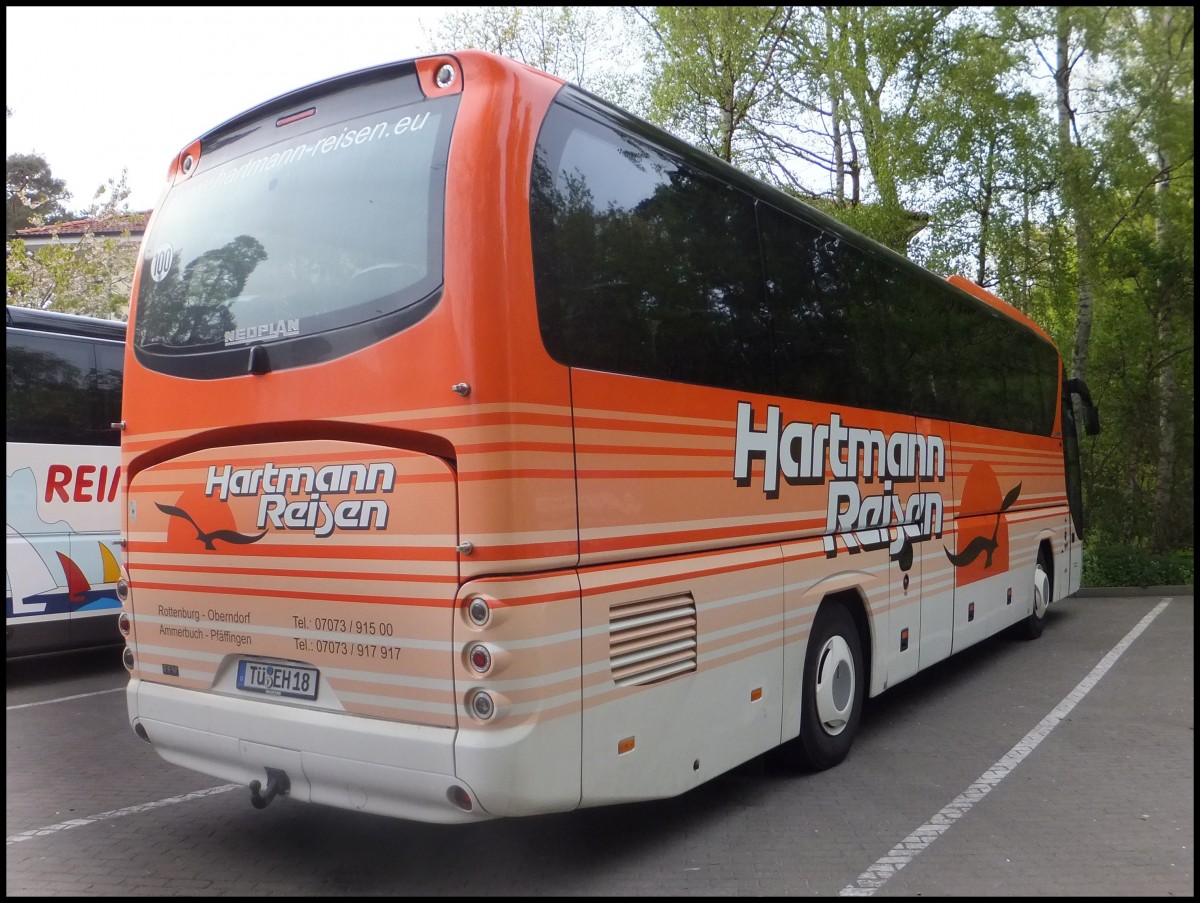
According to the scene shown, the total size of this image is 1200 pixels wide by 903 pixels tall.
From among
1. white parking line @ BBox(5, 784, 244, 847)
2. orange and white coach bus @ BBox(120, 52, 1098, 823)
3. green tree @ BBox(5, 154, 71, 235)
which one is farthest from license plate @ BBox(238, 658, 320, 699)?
green tree @ BBox(5, 154, 71, 235)

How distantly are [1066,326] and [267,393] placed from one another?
54.9 ft

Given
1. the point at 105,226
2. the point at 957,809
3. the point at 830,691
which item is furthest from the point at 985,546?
the point at 105,226

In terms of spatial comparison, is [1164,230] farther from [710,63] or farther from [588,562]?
[588,562]

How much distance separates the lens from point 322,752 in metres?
4.18

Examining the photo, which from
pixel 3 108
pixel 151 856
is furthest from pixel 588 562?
pixel 3 108

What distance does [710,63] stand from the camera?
53.5 feet

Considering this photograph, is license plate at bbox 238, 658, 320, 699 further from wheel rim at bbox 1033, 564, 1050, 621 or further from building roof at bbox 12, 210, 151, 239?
building roof at bbox 12, 210, 151, 239

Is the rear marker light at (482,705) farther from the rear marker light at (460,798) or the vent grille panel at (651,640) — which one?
the vent grille panel at (651,640)

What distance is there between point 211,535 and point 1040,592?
9.53 metres

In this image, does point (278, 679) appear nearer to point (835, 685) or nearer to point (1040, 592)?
point (835, 685)

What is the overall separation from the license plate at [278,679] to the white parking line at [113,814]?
1395 millimetres

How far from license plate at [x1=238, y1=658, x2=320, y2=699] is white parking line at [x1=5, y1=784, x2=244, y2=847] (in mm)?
1395

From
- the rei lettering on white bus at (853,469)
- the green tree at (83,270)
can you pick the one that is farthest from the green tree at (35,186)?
the rei lettering on white bus at (853,469)

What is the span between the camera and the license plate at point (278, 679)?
14.2 feet
